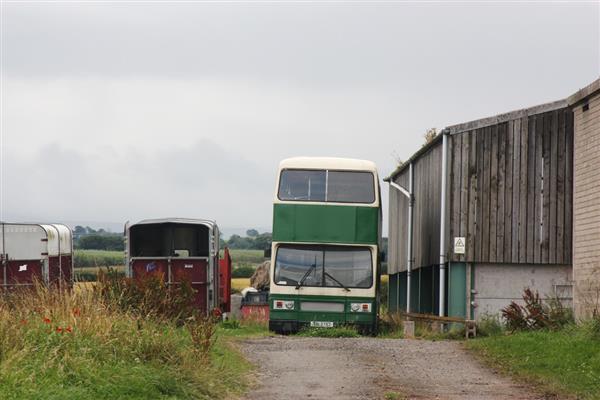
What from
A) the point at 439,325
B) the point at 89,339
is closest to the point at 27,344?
the point at 89,339

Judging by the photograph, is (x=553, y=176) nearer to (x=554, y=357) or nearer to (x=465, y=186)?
(x=465, y=186)

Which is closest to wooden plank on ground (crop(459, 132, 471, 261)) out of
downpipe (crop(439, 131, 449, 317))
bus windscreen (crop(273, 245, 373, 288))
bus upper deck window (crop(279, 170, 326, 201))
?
downpipe (crop(439, 131, 449, 317))

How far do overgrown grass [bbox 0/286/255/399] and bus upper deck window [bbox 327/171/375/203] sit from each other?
30.1 feet

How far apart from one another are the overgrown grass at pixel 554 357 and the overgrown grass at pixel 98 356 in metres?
4.28

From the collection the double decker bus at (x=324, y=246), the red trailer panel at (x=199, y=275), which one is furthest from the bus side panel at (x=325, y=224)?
the red trailer panel at (x=199, y=275)

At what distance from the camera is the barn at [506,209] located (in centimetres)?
2792

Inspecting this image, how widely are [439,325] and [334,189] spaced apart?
474 centimetres

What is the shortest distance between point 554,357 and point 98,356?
7557 mm

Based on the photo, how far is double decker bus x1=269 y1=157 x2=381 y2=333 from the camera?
26.0m

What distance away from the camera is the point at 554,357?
1755 centimetres

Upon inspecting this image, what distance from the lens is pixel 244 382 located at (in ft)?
48.9

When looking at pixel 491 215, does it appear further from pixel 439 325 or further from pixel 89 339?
pixel 89 339

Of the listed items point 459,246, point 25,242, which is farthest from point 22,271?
point 459,246

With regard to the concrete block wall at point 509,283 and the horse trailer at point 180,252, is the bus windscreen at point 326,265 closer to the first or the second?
the horse trailer at point 180,252
